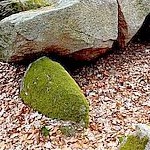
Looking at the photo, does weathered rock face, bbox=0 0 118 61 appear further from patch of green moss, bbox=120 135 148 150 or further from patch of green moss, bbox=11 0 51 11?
patch of green moss, bbox=120 135 148 150

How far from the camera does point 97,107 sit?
4.66 metres

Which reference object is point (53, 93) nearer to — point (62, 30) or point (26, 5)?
point (62, 30)

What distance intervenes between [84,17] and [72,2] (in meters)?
0.24

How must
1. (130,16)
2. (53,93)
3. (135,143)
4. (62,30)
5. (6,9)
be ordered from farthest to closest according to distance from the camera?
1. (130,16)
2. (6,9)
3. (62,30)
4. (53,93)
5. (135,143)

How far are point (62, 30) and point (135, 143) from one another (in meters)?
1.99

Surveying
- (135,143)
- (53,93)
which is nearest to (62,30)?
(53,93)

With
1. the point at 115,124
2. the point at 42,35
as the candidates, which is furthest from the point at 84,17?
the point at 115,124

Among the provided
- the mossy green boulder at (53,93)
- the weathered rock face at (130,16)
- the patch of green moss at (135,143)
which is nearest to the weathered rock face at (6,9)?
the mossy green boulder at (53,93)

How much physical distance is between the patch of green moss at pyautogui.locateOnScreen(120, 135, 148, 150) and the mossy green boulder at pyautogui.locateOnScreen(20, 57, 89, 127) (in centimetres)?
113

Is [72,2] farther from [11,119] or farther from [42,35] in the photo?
[11,119]

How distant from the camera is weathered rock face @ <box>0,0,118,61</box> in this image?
15.0 feet

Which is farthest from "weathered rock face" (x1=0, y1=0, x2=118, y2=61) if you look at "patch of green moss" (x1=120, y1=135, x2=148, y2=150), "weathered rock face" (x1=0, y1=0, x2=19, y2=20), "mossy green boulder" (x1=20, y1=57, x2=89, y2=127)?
"patch of green moss" (x1=120, y1=135, x2=148, y2=150)

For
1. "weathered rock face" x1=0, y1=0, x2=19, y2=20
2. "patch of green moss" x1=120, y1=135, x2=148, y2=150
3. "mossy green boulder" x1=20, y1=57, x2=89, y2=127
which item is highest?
"weathered rock face" x1=0, y1=0, x2=19, y2=20

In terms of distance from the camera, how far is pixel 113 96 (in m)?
4.85
